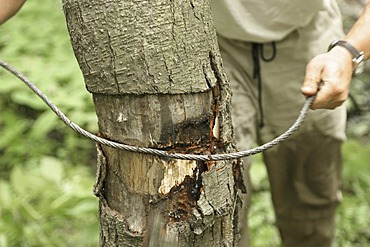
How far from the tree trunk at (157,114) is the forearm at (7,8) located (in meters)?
0.43

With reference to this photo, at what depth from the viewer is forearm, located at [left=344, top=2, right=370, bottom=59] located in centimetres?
160

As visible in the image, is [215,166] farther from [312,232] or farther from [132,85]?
[312,232]

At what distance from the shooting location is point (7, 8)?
1.63 m

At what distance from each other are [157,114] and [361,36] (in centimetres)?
63

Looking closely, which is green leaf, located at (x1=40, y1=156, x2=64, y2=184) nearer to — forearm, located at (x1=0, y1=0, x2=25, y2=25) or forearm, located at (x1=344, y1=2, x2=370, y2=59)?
forearm, located at (x1=0, y1=0, x2=25, y2=25)

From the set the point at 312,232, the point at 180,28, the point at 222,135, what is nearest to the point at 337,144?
the point at 312,232

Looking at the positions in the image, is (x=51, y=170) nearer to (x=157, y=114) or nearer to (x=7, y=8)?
(x=7, y=8)

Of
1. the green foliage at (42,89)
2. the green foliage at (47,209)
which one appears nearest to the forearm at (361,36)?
the green foliage at (47,209)

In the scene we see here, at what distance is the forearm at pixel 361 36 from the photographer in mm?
1596

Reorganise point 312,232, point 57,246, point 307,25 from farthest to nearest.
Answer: point 57,246 < point 312,232 < point 307,25

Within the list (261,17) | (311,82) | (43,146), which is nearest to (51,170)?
(43,146)

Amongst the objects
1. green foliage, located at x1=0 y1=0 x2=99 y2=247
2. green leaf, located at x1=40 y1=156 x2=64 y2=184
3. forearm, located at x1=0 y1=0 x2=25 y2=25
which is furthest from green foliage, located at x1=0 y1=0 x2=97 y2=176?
forearm, located at x1=0 y1=0 x2=25 y2=25

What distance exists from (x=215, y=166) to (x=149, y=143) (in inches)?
5.8

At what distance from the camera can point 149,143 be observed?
4.21 ft
